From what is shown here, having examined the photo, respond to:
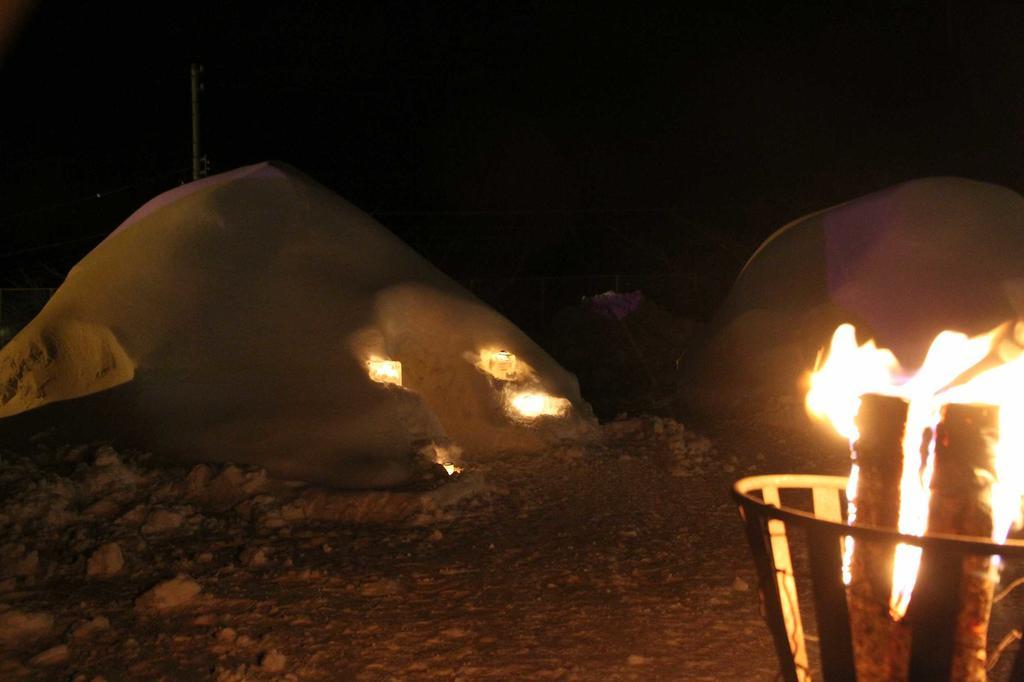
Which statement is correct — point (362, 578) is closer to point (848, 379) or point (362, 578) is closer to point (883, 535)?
point (848, 379)

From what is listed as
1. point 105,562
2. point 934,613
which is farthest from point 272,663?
point 934,613

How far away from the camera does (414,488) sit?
277 inches

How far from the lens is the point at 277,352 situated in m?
8.10

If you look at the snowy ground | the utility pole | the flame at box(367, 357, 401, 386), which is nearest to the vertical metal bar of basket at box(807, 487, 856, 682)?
the snowy ground

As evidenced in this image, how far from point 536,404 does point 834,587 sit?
7.33 metres

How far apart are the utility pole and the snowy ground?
7765 millimetres

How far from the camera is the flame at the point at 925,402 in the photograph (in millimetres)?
2504

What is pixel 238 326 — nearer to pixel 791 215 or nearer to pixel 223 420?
pixel 223 420

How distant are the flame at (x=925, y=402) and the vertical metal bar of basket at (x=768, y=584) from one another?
0.24 m

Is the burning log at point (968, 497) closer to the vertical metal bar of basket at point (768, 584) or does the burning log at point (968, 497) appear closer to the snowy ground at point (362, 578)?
the vertical metal bar of basket at point (768, 584)

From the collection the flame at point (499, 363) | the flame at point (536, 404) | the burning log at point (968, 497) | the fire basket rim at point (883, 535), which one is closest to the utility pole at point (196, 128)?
the flame at point (499, 363)

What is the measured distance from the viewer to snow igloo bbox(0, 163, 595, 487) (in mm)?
7363

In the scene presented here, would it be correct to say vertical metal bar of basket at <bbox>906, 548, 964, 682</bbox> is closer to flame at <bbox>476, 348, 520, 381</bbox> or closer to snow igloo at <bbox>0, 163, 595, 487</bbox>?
snow igloo at <bbox>0, 163, 595, 487</bbox>

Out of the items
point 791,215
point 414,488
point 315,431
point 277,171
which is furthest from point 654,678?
point 791,215
